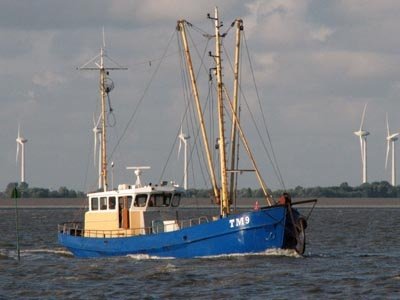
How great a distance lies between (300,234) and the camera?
241 ft

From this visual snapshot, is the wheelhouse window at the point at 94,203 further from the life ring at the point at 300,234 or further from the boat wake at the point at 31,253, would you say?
the life ring at the point at 300,234

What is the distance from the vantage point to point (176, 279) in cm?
6338

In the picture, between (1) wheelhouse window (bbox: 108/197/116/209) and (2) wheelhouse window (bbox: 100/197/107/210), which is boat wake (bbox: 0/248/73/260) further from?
(1) wheelhouse window (bbox: 108/197/116/209)

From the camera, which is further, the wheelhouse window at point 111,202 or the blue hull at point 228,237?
the wheelhouse window at point 111,202

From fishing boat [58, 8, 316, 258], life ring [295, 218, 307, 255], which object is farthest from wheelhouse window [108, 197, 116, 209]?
life ring [295, 218, 307, 255]

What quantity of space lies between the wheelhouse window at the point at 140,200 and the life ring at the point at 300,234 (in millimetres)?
10658

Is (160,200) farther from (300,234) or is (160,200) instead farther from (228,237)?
(300,234)

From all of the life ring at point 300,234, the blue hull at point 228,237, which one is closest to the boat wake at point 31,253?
the blue hull at point 228,237

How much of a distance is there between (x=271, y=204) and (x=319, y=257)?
17.0 feet

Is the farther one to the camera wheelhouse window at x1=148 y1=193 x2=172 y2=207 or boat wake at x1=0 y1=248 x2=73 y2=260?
boat wake at x1=0 y1=248 x2=73 y2=260

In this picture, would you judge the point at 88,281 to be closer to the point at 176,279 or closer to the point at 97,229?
the point at 176,279

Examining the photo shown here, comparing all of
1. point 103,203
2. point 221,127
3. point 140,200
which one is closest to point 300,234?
point 221,127

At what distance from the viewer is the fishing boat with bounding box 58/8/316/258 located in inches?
2844

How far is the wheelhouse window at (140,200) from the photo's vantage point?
79562mm
